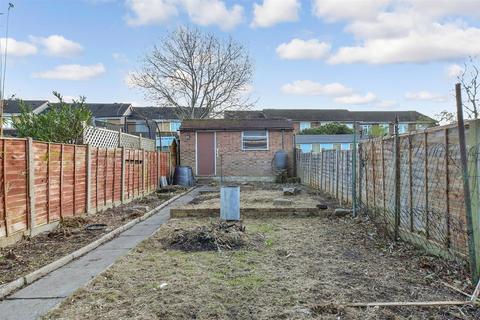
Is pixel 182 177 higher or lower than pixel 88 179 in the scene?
lower

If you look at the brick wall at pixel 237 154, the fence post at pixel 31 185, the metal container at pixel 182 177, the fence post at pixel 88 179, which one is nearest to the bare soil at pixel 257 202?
the fence post at pixel 88 179

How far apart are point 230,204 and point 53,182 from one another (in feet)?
11.6

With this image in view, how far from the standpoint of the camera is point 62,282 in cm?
508

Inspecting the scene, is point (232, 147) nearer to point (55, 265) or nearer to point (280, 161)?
point (280, 161)

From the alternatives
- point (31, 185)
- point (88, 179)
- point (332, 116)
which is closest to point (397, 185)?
point (31, 185)

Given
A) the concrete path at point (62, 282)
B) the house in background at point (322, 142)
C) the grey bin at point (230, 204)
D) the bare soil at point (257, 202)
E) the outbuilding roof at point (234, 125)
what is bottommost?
the concrete path at point (62, 282)

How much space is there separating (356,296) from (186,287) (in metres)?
Answer: 1.74

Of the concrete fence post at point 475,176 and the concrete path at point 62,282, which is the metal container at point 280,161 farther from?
the concrete fence post at point 475,176

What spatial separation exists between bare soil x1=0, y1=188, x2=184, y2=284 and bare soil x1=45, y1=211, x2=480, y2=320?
3.67 ft

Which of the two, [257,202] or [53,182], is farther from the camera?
[257,202]

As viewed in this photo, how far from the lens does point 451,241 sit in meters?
5.18

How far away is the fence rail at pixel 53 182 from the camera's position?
264 inches

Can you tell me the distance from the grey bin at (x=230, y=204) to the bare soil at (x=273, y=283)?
2356 millimetres

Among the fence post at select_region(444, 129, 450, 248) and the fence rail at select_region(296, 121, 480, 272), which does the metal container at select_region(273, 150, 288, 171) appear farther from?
the fence post at select_region(444, 129, 450, 248)
